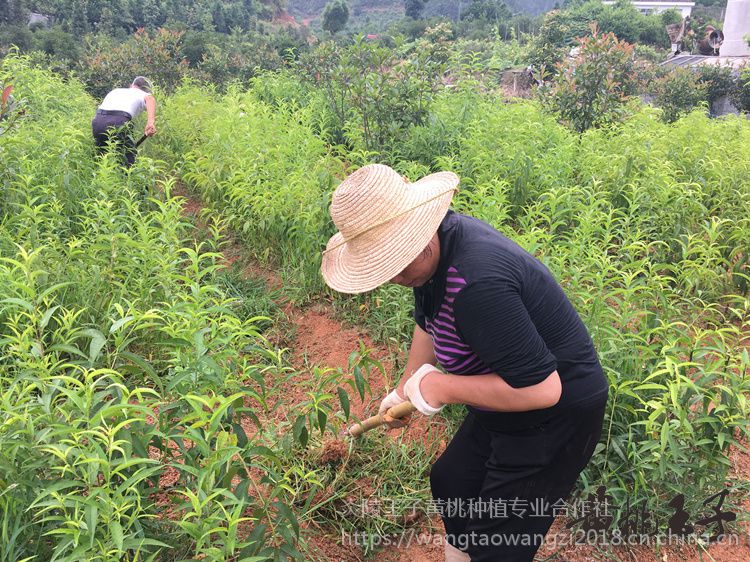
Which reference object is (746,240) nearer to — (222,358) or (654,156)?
(654,156)

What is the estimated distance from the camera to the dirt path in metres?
2.21

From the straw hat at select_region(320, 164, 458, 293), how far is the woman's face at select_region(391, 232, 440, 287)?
0.18 ft

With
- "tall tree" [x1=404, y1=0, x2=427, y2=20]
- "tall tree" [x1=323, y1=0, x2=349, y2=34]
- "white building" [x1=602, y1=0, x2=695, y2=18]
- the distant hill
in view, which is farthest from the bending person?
"white building" [x1=602, y1=0, x2=695, y2=18]

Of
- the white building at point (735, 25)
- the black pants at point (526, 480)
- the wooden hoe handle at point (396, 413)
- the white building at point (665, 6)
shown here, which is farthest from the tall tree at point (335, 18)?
the black pants at point (526, 480)

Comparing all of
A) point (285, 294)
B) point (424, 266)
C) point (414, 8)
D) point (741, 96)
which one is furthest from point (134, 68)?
point (414, 8)

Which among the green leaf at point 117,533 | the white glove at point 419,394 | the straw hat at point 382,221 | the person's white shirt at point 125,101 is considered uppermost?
the straw hat at point 382,221

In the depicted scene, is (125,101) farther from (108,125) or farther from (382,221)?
(382,221)

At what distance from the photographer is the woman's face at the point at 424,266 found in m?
1.62

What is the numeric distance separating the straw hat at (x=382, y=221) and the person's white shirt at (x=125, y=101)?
15.8ft

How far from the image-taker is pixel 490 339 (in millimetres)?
1490

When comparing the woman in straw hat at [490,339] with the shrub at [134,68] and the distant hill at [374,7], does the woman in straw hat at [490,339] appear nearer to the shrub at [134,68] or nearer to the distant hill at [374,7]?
the shrub at [134,68]

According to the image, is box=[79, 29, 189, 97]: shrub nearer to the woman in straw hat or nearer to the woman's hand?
the woman's hand

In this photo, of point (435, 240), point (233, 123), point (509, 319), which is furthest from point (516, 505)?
point (233, 123)

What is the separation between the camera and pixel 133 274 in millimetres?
3014
